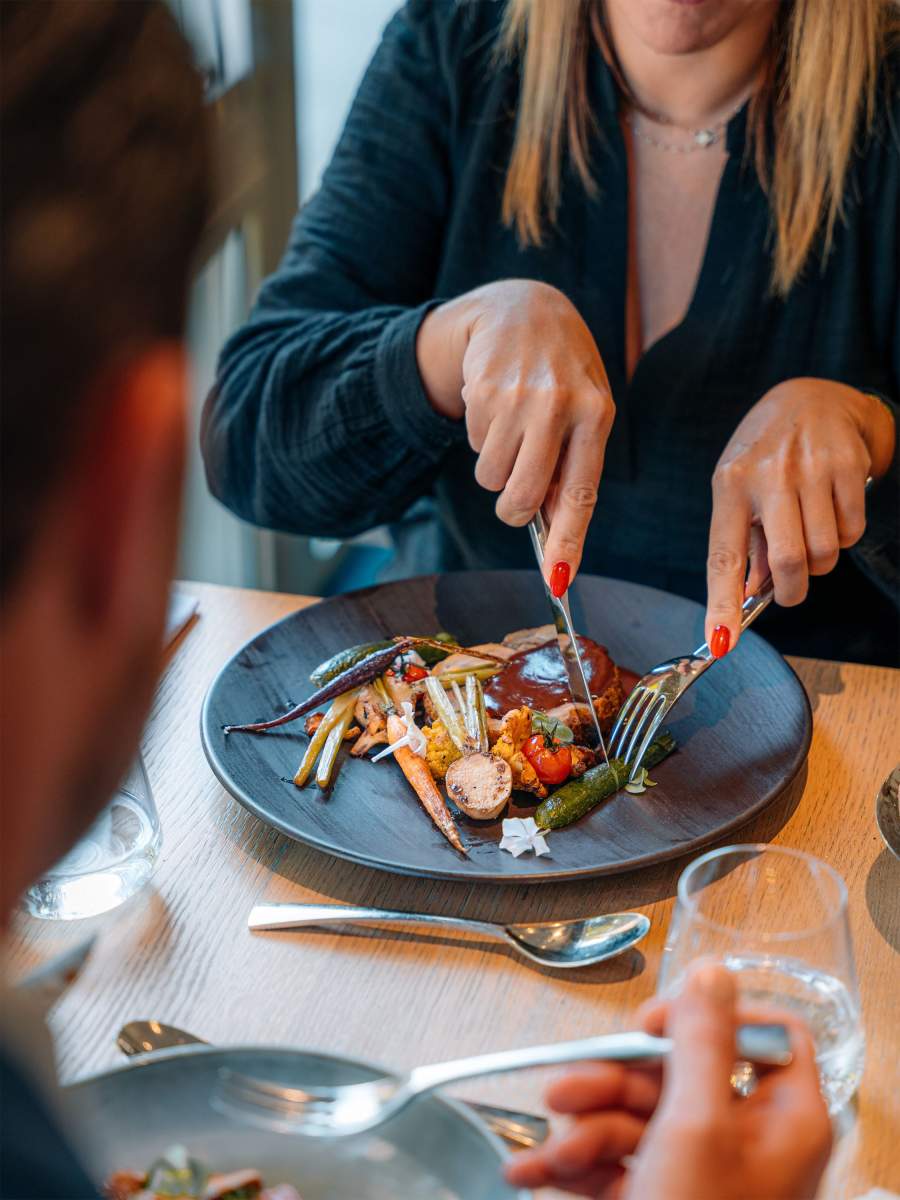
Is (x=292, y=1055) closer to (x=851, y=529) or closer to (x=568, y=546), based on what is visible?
(x=568, y=546)

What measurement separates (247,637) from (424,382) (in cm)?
40

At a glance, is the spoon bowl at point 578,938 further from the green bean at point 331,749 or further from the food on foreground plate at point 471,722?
the green bean at point 331,749

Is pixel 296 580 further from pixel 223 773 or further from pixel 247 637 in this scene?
pixel 223 773

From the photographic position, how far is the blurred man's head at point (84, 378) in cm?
44

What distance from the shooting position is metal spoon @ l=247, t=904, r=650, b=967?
3.28ft

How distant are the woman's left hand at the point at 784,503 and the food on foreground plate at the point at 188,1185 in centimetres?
73

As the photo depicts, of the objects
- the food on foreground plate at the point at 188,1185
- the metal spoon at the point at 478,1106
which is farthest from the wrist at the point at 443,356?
the food on foreground plate at the point at 188,1185

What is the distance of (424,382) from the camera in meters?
1.58

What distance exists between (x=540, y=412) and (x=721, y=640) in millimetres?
308

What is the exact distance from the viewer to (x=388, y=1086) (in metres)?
0.76

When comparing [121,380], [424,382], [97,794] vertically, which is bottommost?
[424,382]

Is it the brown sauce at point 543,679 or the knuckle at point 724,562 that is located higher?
the knuckle at point 724,562

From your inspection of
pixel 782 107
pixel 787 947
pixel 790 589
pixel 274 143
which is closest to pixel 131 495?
pixel 787 947

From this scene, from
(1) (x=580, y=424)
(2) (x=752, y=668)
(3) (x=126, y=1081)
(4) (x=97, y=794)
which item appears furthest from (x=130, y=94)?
(2) (x=752, y=668)
